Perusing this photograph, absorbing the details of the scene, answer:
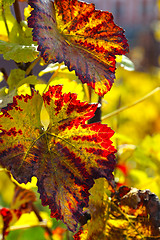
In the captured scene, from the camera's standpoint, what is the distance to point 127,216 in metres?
0.47

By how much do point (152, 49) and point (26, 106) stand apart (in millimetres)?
4975

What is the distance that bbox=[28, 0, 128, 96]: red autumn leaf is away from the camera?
359 mm

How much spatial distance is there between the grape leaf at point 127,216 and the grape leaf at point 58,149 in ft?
0.31

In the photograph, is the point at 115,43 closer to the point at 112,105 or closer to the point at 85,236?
the point at 85,236

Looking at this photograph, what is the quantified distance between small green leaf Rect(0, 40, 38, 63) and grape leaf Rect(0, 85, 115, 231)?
0.05m

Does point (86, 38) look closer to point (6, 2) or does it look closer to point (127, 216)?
point (6, 2)

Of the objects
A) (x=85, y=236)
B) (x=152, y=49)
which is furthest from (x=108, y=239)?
(x=152, y=49)

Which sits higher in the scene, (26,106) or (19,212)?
(26,106)

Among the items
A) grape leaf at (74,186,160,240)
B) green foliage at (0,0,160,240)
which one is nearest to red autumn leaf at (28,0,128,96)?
green foliage at (0,0,160,240)

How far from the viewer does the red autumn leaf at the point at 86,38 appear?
0.36m

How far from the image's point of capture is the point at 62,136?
1.24 feet

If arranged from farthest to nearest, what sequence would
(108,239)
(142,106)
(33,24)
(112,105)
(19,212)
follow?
(142,106)
(112,105)
(19,212)
(108,239)
(33,24)

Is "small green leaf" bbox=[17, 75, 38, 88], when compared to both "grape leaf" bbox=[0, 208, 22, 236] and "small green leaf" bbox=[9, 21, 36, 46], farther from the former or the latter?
"grape leaf" bbox=[0, 208, 22, 236]

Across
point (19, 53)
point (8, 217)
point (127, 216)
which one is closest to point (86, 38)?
point (19, 53)
